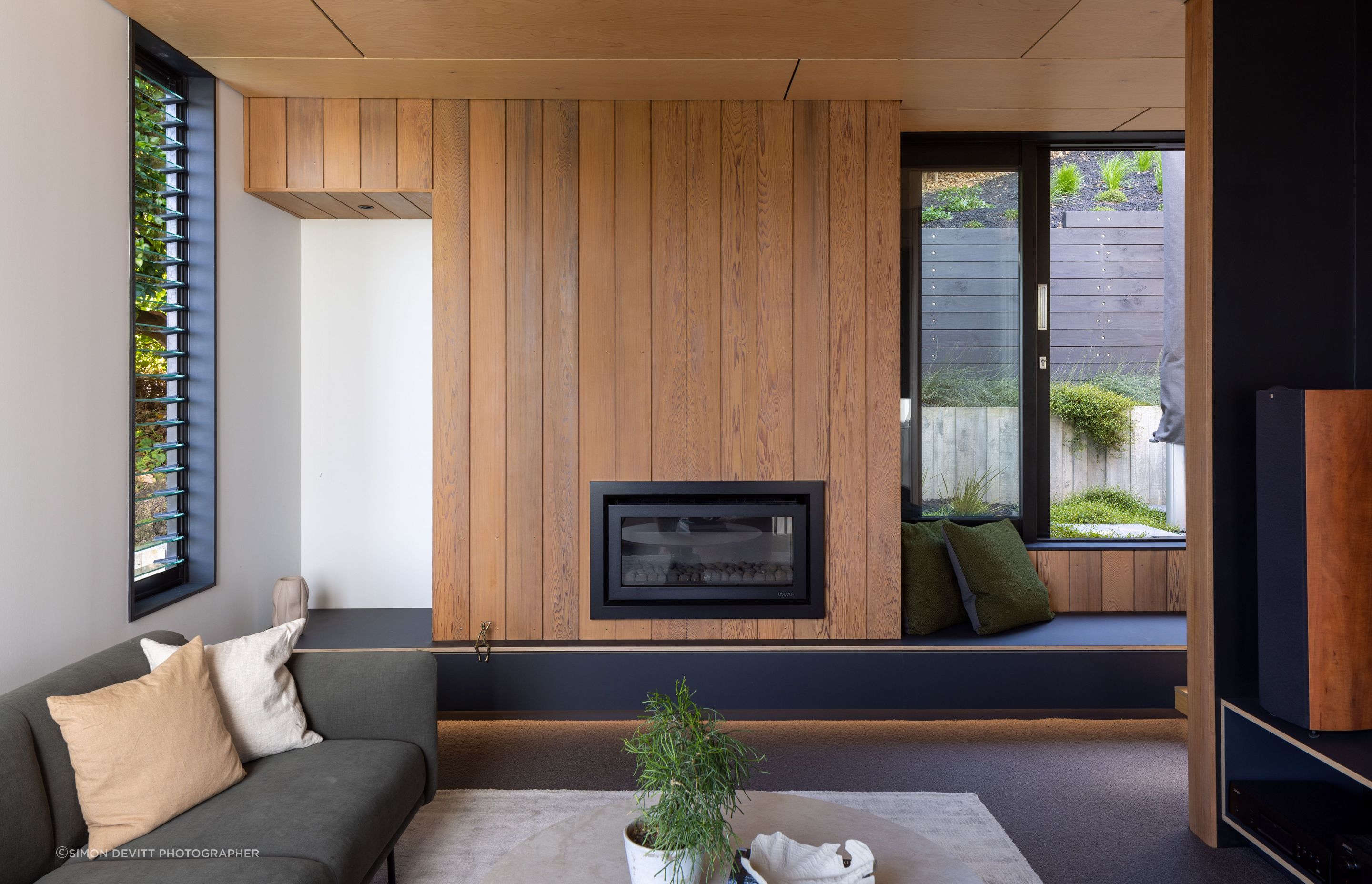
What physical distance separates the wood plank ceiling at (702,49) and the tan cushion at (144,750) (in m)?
2.07

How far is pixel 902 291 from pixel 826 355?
747 millimetres

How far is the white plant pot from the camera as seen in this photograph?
4.88ft

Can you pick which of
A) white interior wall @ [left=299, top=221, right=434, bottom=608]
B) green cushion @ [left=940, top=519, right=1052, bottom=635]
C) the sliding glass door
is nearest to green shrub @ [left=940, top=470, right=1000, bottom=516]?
the sliding glass door

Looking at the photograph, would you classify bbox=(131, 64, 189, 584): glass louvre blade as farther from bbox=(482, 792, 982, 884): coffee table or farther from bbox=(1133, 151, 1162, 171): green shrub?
bbox=(1133, 151, 1162, 171): green shrub

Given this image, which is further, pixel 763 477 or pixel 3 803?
pixel 763 477

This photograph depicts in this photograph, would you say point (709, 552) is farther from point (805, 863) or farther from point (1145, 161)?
point (1145, 161)

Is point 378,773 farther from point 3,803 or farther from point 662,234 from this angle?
point 662,234

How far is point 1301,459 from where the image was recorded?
219 cm

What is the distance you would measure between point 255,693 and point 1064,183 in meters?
3.95

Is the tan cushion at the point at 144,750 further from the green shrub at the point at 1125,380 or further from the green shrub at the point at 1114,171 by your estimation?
the green shrub at the point at 1114,171

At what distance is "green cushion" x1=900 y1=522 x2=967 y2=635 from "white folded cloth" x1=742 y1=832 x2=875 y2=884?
6.43 ft

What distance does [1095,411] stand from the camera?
400 cm

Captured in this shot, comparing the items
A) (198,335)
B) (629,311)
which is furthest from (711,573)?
(198,335)

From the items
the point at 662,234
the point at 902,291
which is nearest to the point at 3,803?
the point at 662,234
